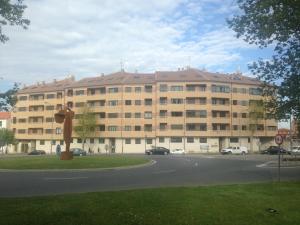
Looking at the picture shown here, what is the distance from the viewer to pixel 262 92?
2430 cm

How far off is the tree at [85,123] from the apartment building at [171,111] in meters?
2.93

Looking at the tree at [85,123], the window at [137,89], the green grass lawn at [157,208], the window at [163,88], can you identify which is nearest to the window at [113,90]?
the window at [137,89]

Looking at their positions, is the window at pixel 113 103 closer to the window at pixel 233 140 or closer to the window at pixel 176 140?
the window at pixel 176 140

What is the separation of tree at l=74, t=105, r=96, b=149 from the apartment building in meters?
2.93

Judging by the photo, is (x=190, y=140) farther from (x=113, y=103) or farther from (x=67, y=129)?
(x=67, y=129)

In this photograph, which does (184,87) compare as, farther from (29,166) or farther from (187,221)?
(187,221)

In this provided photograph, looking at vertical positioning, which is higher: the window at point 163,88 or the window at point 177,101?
the window at point 163,88

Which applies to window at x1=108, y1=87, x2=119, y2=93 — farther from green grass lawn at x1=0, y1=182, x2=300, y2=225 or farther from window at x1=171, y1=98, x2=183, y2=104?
green grass lawn at x1=0, y1=182, x2=300, y2=225

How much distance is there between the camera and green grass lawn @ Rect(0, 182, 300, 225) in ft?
32.3

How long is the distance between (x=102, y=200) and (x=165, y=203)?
1.80 m

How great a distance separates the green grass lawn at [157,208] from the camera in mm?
9860

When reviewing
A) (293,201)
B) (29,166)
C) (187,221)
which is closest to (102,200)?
(187,221)

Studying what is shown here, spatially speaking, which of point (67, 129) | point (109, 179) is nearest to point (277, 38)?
point (109, 179)

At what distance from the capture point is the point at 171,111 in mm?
90625
